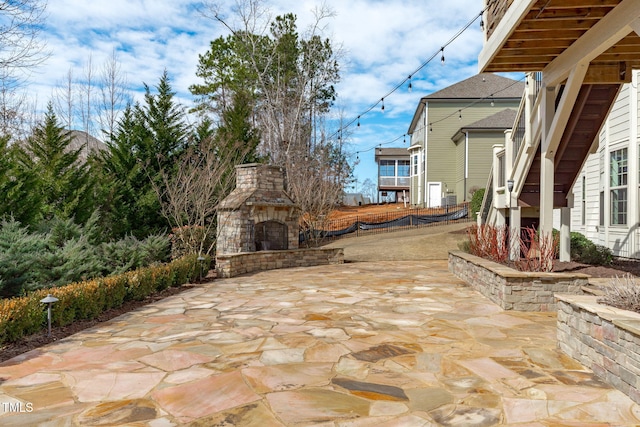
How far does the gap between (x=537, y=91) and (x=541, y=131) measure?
132 cm

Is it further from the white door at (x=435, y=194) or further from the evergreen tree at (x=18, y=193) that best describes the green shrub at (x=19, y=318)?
the white door at (x=435, y=194)

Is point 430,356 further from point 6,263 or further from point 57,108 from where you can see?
point 57,108

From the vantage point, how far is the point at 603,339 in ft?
12.4

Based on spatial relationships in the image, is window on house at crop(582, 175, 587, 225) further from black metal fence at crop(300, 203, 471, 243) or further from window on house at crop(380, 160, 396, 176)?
window on house at crop(380, 160, 396, 176)

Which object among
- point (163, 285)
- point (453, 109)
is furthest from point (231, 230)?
point (453, 109)

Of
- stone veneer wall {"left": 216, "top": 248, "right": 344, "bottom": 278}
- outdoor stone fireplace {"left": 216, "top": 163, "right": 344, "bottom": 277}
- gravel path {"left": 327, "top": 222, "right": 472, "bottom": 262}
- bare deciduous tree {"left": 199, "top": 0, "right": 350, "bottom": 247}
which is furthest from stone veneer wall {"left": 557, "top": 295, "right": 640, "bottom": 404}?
bare deciduous tree {"left": 199, "top": 0, "right": 350, "bottom": 247}

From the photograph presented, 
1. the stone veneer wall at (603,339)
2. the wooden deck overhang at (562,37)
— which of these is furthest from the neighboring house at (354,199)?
the stone veneer wall at (603,339)

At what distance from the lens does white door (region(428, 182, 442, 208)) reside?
28.3 metres

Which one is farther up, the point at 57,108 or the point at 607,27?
the point at 57,108

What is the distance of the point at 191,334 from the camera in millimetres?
5410

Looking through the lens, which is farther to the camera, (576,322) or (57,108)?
(57,108)

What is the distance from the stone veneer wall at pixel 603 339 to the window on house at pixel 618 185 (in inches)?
311

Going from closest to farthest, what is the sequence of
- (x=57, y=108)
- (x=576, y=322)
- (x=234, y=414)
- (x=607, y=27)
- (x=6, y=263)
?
(x=234, y=414) < (x=576, y=322) < (x=607, y=27) < (x=6, y=263) < (x=57, y=108)

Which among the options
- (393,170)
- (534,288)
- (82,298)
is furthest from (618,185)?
(393,170)
